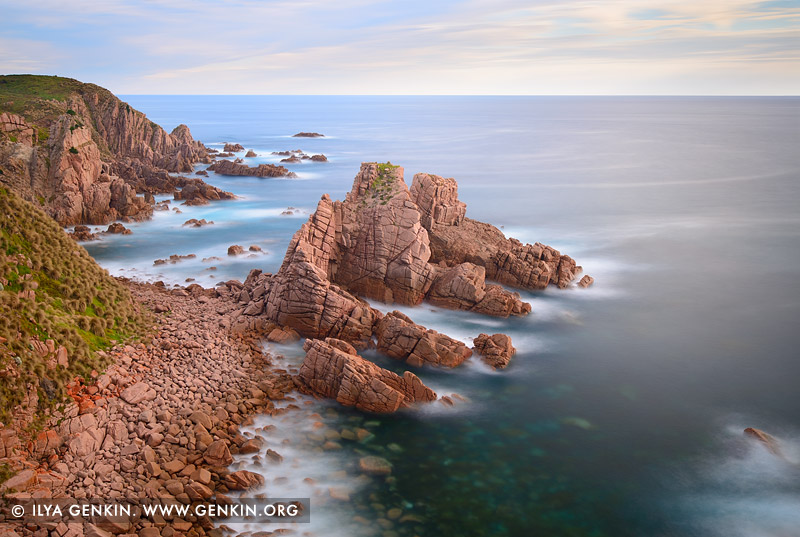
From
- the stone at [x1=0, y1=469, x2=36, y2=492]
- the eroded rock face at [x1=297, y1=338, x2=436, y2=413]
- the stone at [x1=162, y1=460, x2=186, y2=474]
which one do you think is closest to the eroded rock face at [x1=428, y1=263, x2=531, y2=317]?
the eroded rock face at [x1=297, y1=338, x2=436, y2=413]

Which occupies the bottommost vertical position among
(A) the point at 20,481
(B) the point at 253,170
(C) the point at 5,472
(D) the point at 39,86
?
(A) the point at 20,481

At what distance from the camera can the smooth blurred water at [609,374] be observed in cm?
1886

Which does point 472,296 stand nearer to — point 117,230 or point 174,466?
point 174,466

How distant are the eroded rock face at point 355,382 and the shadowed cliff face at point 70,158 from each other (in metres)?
33.7

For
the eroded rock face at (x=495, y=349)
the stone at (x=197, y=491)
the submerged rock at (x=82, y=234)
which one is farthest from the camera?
the submerged rock at (x=82, y=234)

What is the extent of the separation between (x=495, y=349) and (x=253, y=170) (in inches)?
2601

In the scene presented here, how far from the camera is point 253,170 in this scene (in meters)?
86.2

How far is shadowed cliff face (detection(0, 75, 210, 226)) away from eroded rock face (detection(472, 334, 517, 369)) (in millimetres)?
37245

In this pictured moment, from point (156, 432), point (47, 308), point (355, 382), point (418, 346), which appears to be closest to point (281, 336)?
point (355, 382)

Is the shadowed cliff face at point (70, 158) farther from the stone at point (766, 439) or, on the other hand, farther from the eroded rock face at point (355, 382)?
the stone at point (766, 439)

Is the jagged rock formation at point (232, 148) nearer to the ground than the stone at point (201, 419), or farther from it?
farther from it

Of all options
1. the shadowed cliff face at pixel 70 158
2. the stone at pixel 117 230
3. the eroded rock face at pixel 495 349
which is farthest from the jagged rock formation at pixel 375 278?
the shadowed cliff face at pixel 70 158

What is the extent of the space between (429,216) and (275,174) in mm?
50141

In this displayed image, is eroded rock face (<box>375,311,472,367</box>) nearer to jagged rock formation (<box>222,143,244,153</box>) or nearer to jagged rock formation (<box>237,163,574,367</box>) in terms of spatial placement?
jagged rock formation (<box>237,163,574,367</box>)
